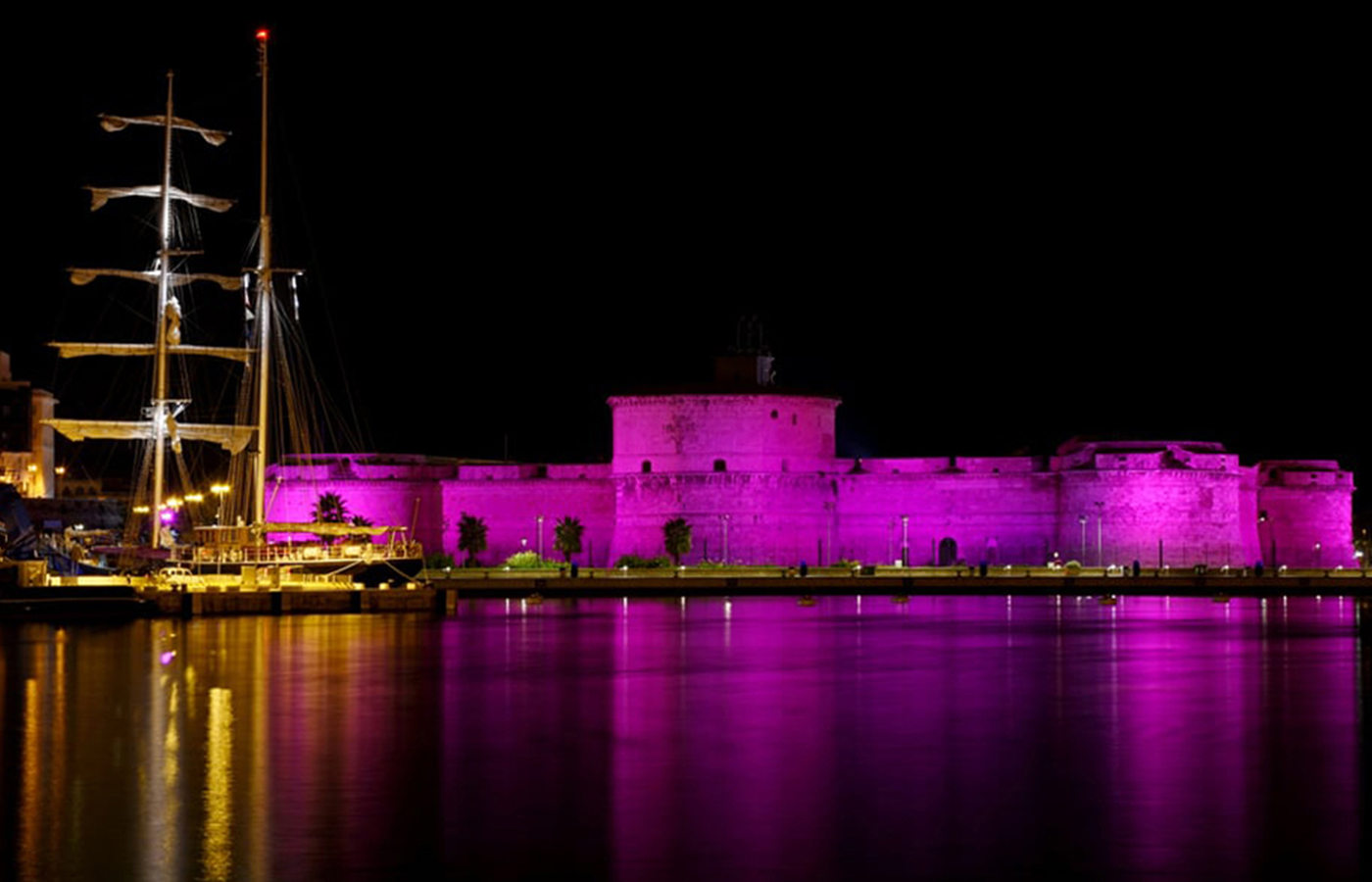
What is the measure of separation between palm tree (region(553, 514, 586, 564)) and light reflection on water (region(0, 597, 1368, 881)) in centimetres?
3558

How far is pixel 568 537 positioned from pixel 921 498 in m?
12.1

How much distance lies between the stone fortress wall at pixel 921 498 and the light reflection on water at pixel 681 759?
31.8m

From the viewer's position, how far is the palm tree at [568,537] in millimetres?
77250

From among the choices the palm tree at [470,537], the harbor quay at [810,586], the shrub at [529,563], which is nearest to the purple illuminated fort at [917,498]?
the harbor quay at [810,586]

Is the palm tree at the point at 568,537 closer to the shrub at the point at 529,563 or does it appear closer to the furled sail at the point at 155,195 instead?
the shrub at the point at 529,563

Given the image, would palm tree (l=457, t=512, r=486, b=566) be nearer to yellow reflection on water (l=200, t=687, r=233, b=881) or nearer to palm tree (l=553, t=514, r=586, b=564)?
palm tree (l=553, t=514, r=586, b=564)

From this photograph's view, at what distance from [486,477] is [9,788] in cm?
5868

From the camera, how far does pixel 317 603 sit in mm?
52531

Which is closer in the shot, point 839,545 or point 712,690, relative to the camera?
point 712,690

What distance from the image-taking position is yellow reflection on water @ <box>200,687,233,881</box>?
55.6ft

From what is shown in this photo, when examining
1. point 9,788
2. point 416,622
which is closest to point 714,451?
point 416,622

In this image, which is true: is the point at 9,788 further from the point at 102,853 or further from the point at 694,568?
the point at 694,568

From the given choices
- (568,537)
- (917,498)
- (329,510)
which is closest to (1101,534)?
(917,498)

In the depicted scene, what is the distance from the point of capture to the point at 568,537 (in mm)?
77188
